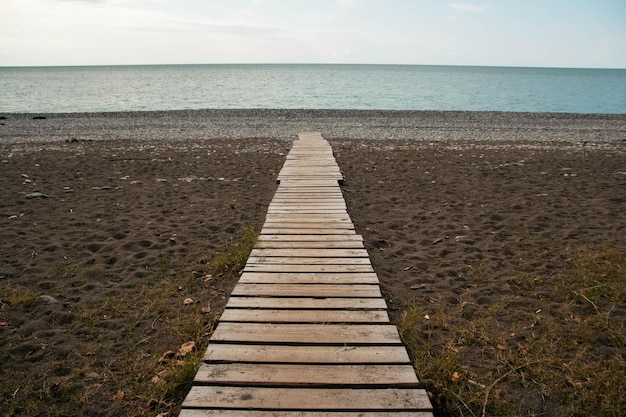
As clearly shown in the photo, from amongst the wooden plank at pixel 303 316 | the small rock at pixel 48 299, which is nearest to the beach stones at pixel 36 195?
the small rock at pixel 48 299

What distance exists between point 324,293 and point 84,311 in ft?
7.68

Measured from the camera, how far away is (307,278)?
424 centimetres

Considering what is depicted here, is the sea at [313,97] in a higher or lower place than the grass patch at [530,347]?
higher

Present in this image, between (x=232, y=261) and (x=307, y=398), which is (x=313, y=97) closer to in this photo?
(x=232, y=261)

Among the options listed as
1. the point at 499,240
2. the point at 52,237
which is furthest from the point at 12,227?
the point at 499,240

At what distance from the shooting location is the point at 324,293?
395 centimetres

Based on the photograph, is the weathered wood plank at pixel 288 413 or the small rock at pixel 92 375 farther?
the small rock at pixel 92 375

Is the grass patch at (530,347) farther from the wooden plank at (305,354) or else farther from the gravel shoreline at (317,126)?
the gravel shoreline at (317,126)

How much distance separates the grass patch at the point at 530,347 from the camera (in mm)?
2857

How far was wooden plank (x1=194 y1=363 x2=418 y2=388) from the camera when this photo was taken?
9.04ft

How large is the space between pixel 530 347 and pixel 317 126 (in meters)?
18.9

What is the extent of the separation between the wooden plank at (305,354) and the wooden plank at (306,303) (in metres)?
0.59

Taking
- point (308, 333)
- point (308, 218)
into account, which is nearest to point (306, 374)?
point (308, 333)

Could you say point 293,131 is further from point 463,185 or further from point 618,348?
point 618,348
